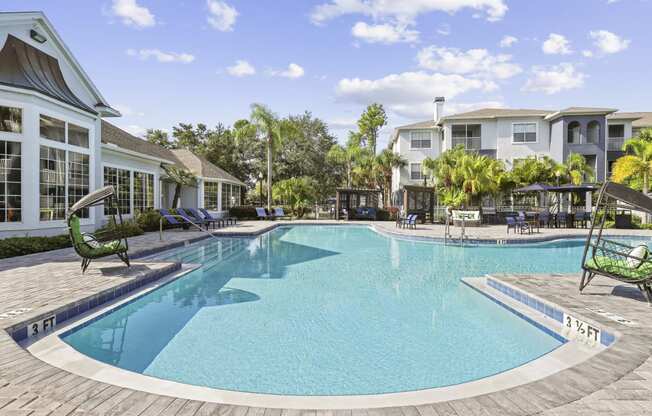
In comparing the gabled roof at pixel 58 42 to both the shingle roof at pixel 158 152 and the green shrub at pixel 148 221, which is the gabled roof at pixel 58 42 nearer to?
the shingle roof at pixel 158 152

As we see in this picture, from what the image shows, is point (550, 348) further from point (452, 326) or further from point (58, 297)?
point (58, 297)

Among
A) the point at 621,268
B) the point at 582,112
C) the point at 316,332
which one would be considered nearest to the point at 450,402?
the point at 316,332

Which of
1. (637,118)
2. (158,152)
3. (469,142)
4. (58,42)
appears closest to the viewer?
(58,42)

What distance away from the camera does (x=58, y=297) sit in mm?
5398

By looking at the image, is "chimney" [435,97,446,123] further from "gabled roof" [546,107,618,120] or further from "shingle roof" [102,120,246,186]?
"shingle roof" [102,120,246,186]

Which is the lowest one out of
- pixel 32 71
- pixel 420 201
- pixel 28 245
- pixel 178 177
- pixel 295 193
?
pixel 28 245

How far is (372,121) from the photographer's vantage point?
41188mm

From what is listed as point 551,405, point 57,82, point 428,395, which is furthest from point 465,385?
point 57,82

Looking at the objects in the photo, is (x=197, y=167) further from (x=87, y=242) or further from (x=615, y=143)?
(x=615, y=143)

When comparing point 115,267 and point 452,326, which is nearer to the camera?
point 452,326

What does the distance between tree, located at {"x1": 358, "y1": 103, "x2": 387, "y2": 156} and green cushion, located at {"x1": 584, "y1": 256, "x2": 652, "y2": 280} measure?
118 ft

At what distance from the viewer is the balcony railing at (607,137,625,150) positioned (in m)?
28.4

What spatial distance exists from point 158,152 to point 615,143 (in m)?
32.7

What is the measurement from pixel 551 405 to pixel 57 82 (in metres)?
15.5
